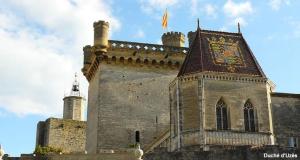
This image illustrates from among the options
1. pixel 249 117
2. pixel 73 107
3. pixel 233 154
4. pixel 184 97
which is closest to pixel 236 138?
pixel 249 117

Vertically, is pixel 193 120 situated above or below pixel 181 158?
above

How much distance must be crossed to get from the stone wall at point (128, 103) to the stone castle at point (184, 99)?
7 cm

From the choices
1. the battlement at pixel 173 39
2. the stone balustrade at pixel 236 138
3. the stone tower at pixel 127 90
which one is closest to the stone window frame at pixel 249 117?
the stone balustrade at pixel 236 138

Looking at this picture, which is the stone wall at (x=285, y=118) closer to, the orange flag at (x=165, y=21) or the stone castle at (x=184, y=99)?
the stone castle at (x=184, y=99)

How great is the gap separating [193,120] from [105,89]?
35.0ft

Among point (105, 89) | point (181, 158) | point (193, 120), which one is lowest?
point (181, 158)

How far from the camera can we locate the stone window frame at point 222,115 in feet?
98.5

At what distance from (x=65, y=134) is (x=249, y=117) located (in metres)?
27.4

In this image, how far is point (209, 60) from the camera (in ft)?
104

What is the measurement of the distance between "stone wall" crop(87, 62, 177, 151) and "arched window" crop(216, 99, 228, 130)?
9.16 meters

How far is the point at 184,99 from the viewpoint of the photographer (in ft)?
101

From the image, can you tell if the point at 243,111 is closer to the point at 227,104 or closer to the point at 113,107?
the point at 227,104

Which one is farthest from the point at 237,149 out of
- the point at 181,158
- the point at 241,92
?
the point at 241,92

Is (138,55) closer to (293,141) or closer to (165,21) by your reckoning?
(165,21)
